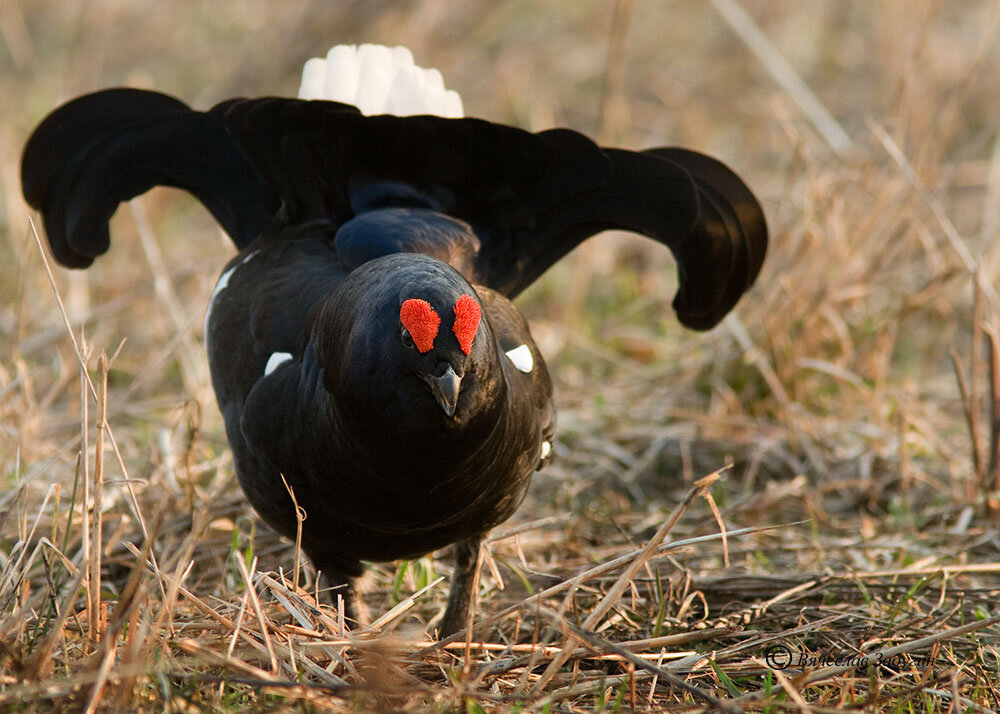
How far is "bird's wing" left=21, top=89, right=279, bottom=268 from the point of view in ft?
13.9

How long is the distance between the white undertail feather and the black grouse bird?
0.39 metres

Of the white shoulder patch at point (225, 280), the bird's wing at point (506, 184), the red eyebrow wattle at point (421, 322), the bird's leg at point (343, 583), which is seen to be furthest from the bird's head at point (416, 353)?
the white shoulder patch at point (225, 280)

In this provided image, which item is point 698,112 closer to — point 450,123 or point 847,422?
point 847,422

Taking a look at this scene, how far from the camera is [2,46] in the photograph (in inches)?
434

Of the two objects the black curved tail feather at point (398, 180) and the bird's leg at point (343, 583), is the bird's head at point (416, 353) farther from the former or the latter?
the black curved tail feather at point (398, 180)

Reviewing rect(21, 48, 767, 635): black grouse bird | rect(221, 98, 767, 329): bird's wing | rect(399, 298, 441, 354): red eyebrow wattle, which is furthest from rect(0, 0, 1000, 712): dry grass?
rect(221, 98, 767, 329): bird's wing

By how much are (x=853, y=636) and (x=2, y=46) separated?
10434 millimetres

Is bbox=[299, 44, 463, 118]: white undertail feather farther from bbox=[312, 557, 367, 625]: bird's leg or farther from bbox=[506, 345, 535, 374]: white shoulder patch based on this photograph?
bbox=[312, 557, 367, 625]: bird's leg

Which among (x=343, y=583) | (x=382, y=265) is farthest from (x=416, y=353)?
(x=343, y=583)

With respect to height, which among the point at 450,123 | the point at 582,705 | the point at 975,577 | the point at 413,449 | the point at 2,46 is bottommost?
the point at 975,577

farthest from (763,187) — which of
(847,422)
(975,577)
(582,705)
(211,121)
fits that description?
(582,705)

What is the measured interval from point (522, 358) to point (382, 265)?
2.34ft

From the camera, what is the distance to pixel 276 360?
3.41 metres

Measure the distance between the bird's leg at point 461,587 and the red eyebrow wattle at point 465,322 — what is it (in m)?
1.32
